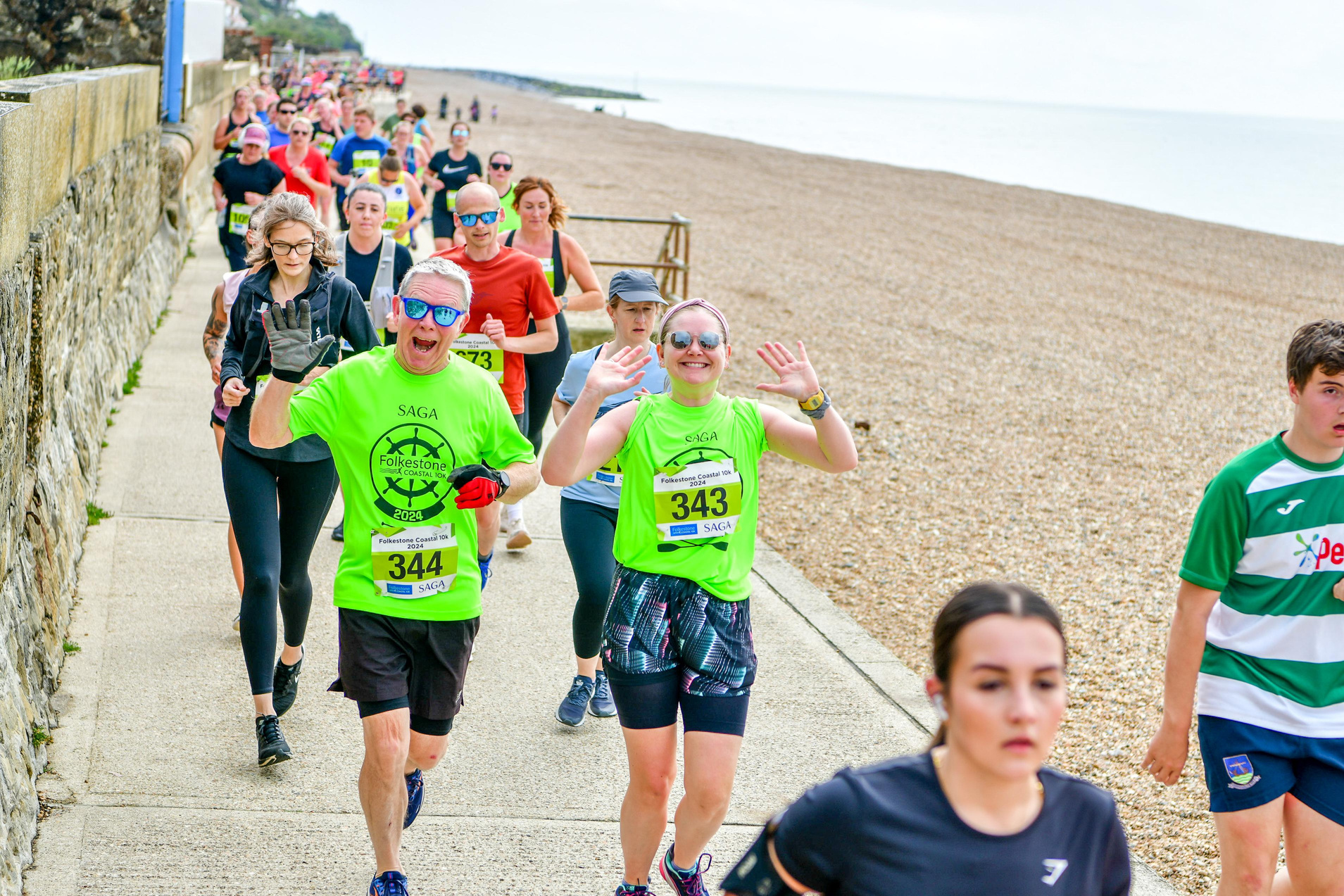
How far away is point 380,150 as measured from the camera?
13.4 metres

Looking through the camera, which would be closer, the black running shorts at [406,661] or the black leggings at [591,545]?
the black running shorts at [406,661]

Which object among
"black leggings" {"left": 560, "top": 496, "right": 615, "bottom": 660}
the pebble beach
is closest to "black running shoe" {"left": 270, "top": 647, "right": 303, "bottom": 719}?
"black leggings" {"left": 560, "top": 496, "right": 615, "bottom": 660}

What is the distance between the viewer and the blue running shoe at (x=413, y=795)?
389 cm

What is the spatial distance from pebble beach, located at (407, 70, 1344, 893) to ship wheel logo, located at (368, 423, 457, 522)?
9.57 ft

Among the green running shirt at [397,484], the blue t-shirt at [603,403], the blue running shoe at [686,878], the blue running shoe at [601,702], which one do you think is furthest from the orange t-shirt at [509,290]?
the blue running shoe at [686,878]

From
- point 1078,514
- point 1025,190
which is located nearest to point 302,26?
point 1025,190

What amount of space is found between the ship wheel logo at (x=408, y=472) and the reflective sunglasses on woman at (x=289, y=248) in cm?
128

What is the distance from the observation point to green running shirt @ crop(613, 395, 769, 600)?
3609 mm

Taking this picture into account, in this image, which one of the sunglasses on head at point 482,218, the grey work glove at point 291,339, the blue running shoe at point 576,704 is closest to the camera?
the grey work glove at point 291,339

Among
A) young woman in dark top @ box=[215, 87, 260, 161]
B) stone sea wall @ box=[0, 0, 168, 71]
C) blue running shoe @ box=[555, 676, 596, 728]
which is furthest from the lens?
young woman in dark top @ box=[215, 87, 260, 161]

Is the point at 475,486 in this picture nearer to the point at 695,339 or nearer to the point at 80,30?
the point at 695,339

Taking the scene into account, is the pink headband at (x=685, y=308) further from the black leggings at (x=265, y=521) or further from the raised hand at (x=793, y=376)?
the black leggings at (x=265, y=521)

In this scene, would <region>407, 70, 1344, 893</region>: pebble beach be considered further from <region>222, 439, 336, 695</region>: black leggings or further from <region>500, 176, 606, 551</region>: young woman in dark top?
<region>222, 439, 336, 695</region>: black leggings

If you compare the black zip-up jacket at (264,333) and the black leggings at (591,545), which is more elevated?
the black zip-up jacket at (264,333)
